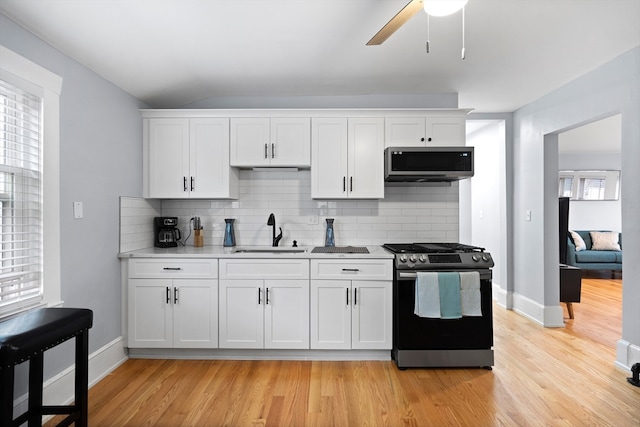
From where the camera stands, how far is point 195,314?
9.54 feet

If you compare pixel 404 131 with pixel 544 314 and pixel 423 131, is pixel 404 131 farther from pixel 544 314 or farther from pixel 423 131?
pixel 544 314

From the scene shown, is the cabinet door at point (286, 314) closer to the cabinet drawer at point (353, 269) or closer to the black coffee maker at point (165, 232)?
the cabinet drawer at point (353, 269)

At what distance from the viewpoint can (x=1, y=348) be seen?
1.43m

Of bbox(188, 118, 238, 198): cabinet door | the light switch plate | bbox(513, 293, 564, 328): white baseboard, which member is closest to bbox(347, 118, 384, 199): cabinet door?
bbox(188, 118, 238, 198): cabinet door

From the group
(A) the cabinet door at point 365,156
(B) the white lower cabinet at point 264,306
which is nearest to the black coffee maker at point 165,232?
(B) the white lower cabinet at point 264,306

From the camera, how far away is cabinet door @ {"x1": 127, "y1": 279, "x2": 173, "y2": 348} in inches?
115

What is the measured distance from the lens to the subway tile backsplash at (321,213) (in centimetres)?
356

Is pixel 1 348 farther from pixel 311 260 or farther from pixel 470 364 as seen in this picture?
pixel 470 364

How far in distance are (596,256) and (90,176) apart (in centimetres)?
797

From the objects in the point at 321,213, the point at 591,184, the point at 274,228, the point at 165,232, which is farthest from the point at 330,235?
the point at 591,184

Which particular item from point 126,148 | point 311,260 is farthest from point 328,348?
point 126,148

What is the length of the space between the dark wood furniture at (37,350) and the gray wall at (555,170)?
3.72 m

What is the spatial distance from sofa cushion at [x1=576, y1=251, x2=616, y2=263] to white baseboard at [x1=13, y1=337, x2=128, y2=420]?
7.47 m

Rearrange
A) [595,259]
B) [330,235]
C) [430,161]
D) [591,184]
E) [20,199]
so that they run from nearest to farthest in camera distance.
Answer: [20,199], [430,161], [330,235], [595,259], [591,184]
